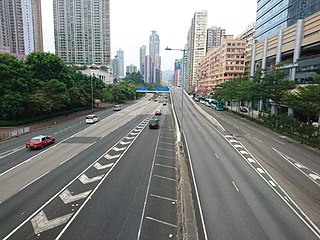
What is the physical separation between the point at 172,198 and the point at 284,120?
2777cm

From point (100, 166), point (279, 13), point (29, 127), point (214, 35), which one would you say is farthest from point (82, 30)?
point (100, 166)

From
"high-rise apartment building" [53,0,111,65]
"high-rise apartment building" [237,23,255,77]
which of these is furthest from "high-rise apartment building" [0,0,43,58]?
"high-rise apartment building" [237,23,255,77]

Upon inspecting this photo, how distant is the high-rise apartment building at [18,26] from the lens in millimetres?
133750

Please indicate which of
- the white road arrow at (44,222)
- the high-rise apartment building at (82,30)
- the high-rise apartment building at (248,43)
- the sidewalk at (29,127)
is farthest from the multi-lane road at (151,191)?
the high-rise apartment building at (82,30)

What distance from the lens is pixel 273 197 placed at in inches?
499

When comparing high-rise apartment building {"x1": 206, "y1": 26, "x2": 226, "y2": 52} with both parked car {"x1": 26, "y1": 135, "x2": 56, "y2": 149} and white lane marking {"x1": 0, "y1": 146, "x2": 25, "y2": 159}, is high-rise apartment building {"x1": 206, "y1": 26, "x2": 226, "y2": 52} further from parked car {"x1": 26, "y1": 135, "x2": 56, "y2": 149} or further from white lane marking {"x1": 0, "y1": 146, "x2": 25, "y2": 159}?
white lane marking {"x1": 0, "y1": 146, "x2": 25, "y2": 159}

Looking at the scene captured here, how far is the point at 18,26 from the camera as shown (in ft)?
465

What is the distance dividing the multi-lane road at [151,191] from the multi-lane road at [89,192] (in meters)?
0.05

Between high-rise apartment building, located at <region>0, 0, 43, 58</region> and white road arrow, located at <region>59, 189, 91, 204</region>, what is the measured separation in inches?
A: 5759

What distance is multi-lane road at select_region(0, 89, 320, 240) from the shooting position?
9.66 metres

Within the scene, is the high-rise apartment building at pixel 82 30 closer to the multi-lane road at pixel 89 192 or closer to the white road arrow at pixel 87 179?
the multi-lane road at pixel 89 192

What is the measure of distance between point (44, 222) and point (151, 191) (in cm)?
610

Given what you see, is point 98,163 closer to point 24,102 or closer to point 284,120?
point 24,102

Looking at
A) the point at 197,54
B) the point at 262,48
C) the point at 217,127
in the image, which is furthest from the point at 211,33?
the point at 217,127
